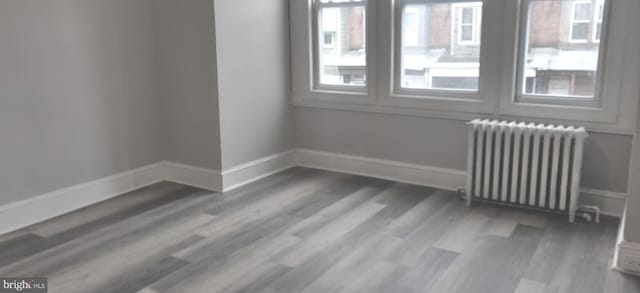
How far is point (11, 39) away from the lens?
3.45m

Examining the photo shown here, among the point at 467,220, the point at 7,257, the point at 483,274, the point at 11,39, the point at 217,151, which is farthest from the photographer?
the point at 217,151

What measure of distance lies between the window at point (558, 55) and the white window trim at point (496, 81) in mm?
82

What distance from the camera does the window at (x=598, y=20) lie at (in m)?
3.58

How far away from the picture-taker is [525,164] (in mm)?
3742

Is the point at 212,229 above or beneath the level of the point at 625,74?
beneath

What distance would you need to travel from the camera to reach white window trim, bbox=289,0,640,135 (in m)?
3.51

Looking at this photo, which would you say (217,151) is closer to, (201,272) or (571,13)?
(201,272)

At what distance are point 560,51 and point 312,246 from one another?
2217 mm

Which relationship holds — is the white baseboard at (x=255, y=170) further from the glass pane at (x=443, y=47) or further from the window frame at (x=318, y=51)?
the glass pane at (x=443, y=47)

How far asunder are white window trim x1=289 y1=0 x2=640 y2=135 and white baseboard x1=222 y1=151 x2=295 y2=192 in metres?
0.54

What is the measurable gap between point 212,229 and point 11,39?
1.78m

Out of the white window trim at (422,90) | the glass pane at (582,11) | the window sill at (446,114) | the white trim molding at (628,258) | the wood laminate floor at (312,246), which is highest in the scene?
the glass pane at (582,11)

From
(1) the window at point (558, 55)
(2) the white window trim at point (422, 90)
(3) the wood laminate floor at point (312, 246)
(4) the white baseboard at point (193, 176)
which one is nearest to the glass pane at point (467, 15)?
(2) the white window trim at point (422, 90)

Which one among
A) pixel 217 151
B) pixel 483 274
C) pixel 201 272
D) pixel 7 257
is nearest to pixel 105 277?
pixel 201 272
